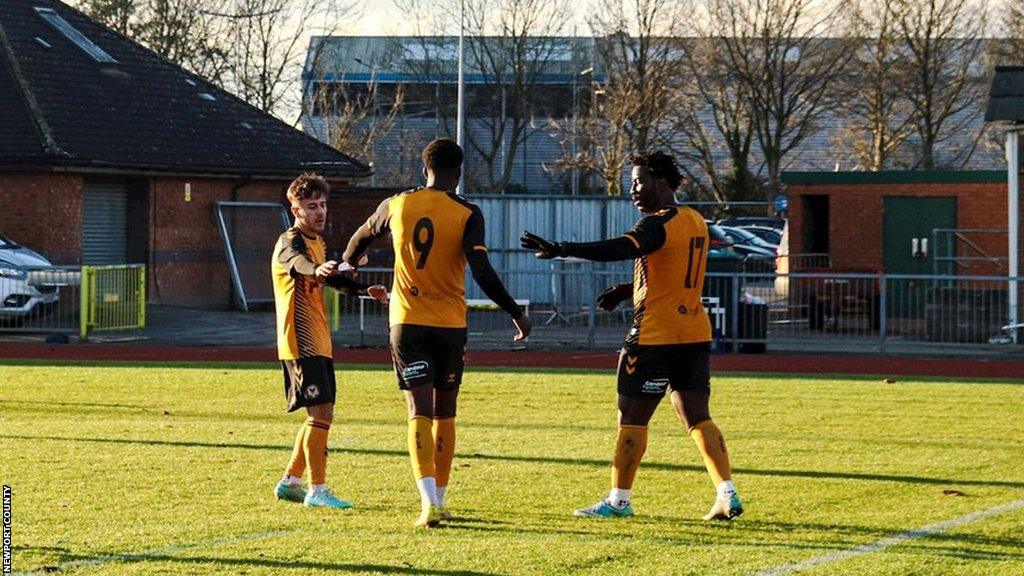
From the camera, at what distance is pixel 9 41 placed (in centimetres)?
3519

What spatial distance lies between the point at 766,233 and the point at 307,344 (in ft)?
145

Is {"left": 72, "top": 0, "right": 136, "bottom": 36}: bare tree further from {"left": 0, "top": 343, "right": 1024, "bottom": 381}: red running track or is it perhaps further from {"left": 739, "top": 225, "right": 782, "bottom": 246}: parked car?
{"left": 0, "top": 343, "right": 1024, "bottom": 381}: red running track

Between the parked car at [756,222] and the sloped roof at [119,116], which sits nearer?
the sloped roof at [119,116]

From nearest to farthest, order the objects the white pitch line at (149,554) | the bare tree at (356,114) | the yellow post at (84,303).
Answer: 1. the white pitch line at (149,554)
2. the yellow post at (84,303)
3. the bare tree at (356,114)

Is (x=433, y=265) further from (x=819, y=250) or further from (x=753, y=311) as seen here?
(x=819, y=250)

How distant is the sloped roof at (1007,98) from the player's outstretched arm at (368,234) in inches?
749

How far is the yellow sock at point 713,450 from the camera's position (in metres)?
9.60

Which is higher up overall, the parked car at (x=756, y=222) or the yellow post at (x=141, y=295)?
the parked car at (x=756, y=222)

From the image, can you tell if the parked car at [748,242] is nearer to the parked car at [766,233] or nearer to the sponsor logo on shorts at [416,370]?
the parked car at [766,233]

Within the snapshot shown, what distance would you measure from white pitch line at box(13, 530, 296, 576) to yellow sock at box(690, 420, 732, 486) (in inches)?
92.4

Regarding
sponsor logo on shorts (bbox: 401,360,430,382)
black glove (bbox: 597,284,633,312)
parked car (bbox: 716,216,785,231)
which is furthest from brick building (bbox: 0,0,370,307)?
sponsor logo on shorts (bbox: 401,360,430,382)

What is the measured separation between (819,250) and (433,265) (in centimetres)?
2811

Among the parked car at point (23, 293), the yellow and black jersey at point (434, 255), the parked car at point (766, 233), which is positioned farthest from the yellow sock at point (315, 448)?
the parked car at point (766, 233)

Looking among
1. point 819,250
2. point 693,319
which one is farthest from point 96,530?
point 819,250
